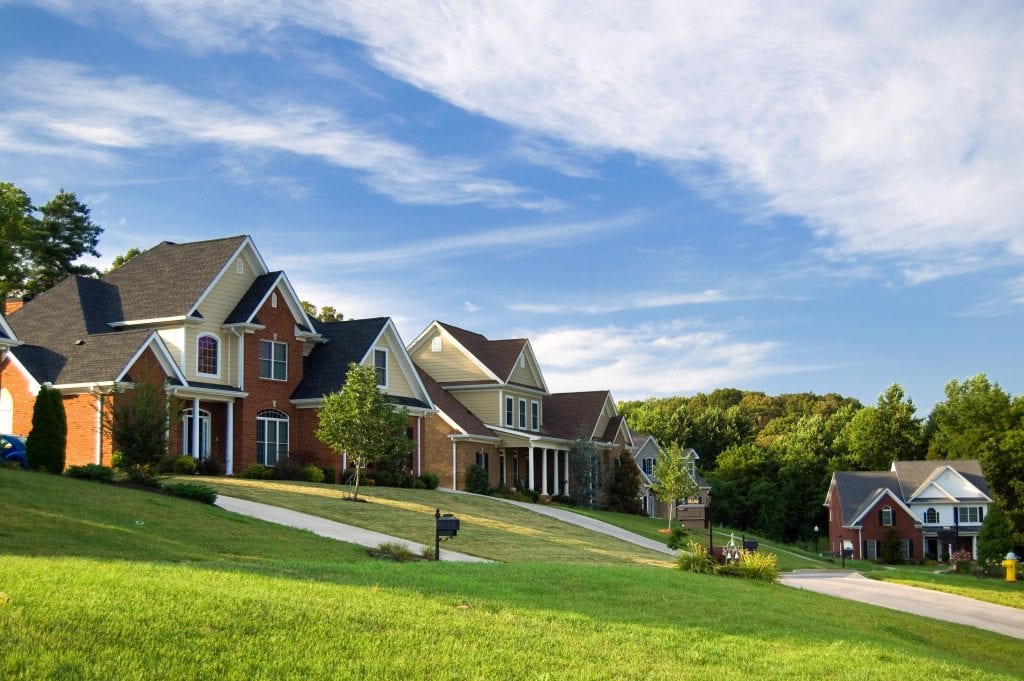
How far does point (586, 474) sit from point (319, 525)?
2972 centimetres

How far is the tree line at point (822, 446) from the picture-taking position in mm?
76750

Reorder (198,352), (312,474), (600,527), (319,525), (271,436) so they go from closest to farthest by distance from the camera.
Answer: (319,525) < (198,352) < (312,474) < (600,527) < (271,436)

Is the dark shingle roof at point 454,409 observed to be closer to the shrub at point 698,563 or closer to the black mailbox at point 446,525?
the shrub at point 698,563

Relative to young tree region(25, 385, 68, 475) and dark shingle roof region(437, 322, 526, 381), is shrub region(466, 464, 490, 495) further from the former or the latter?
young tree region(25, 385, 68, 475)

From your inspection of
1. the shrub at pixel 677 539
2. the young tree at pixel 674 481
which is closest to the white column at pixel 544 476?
the young tree at pixel 674 481

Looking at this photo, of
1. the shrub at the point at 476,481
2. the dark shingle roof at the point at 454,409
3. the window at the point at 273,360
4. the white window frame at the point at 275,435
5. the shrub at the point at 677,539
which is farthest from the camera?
the dark shingle roof at the point at 454,409

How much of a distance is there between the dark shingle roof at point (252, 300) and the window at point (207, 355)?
928mm

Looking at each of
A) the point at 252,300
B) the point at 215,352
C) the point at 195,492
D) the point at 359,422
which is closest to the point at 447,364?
the point at 252,300

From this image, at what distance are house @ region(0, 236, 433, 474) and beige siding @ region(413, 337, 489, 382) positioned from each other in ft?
38.4

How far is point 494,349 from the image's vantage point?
185 ft

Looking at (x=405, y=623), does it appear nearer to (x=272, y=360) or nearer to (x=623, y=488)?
(x=272, y=360)

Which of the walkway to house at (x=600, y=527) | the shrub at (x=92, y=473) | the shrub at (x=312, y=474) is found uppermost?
the shrub at (x=92, y=473)

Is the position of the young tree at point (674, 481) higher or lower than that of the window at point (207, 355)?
lower

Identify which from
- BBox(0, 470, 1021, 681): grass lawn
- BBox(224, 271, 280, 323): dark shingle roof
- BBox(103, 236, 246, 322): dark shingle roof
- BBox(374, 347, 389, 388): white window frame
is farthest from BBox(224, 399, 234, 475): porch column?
BBox(0, 470, 1021, 681): grass lawn
